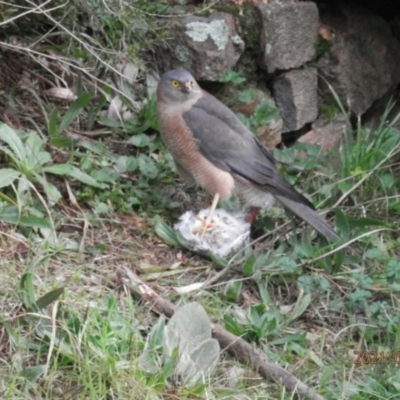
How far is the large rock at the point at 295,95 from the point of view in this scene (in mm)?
6559

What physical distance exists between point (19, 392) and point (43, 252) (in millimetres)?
1104

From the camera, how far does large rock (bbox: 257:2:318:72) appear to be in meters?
6.27

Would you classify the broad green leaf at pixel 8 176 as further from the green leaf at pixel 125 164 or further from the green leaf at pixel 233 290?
the green leaf at pixel 233 290

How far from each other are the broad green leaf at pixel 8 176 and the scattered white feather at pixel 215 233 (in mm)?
1005

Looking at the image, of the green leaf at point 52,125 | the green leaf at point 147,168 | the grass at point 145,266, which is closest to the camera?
the grass at point 145,266

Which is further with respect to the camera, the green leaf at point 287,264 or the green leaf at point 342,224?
the green leaf at point 342,224

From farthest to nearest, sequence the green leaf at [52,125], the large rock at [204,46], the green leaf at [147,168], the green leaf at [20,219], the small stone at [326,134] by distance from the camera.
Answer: the small stone at [326,134], the large rock at [204,46], the green leaf at [147,168], the green leaf at [52,125], the green leaf at [20,219]

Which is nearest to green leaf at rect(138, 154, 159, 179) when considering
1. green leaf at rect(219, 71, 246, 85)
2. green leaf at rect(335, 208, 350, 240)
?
green leaf at rect(219, 71, 246, 85)

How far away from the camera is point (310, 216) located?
534 cm

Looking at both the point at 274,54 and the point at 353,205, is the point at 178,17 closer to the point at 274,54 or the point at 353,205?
the point at 274,54

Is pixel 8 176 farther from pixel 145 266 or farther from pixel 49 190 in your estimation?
pixel 145 266

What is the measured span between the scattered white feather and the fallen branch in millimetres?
674

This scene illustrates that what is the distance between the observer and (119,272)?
15.3 feet

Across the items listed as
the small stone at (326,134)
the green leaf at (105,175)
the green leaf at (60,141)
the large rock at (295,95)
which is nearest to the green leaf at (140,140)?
the green leaf at (105,175)
